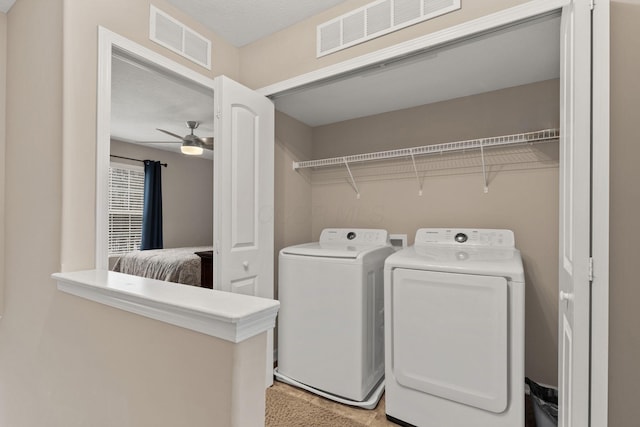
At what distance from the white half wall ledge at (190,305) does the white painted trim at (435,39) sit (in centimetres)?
149

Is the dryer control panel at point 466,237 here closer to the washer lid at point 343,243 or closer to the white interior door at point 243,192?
the washer lid at point 343,243

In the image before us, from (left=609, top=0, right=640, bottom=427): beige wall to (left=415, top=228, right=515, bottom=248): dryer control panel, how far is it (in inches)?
47.6

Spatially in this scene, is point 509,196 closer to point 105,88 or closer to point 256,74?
point 256,74

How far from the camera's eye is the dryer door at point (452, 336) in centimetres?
152

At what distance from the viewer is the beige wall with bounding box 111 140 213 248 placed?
5.38 metres

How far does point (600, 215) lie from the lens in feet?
2.90

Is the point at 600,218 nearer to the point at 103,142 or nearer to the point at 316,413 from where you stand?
the point at 316,413

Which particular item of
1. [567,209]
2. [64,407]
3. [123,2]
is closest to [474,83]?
[567,209]

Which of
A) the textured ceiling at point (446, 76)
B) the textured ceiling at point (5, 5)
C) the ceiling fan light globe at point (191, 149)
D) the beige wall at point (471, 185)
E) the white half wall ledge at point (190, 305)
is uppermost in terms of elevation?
the textured ceiling at point (5, 5)

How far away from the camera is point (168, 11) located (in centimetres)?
186

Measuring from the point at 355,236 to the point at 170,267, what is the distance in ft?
7.63

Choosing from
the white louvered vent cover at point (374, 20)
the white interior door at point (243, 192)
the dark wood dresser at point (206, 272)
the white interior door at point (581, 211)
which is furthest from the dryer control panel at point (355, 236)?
the dark wood dresser at point (206, 272)

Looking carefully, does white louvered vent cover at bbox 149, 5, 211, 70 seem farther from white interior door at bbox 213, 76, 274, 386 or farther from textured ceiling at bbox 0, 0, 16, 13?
textured ceiling at bbox 0, 0, 16, 13

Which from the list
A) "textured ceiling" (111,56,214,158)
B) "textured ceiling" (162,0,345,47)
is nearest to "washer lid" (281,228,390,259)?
"textured ceiling" (111,56,214,158)
